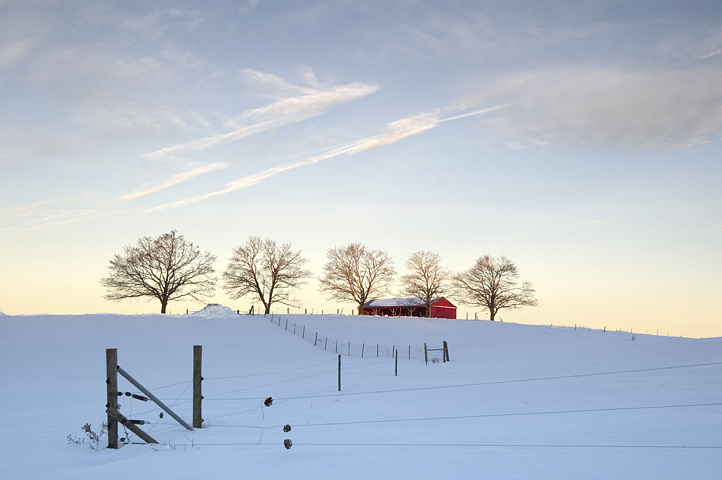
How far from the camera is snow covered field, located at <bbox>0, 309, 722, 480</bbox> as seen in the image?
357 inches

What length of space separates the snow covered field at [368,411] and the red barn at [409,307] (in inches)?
1426

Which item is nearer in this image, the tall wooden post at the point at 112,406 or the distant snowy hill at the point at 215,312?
the tall wooden post at the point at 112,406

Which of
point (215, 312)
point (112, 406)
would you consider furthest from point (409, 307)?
point (112, 406)

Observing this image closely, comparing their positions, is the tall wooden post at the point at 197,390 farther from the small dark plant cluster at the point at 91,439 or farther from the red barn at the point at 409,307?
the red barn at the point at 409,307

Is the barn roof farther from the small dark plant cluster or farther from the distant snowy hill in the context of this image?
the small dark plant cluster

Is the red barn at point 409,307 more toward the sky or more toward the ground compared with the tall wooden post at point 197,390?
more toward the ground

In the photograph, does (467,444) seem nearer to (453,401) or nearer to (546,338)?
(453,401)

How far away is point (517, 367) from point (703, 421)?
13.5 metres

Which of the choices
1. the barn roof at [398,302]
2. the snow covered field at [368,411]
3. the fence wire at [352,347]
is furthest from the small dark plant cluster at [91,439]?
the barn roof at [398,302]

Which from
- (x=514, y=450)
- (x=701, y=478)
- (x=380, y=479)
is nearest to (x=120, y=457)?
(x=380, y=479)

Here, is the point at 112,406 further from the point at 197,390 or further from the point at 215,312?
the point at 215,312

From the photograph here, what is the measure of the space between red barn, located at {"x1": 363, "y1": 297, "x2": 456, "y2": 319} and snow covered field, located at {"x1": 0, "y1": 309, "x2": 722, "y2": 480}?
3623 cm

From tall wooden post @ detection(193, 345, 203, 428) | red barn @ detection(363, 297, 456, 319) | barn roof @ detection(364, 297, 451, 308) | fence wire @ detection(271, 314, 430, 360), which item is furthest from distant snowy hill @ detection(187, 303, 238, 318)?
tall wooden post @ detection(193, 345, 203, 428)

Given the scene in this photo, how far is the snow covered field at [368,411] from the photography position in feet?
29.8
